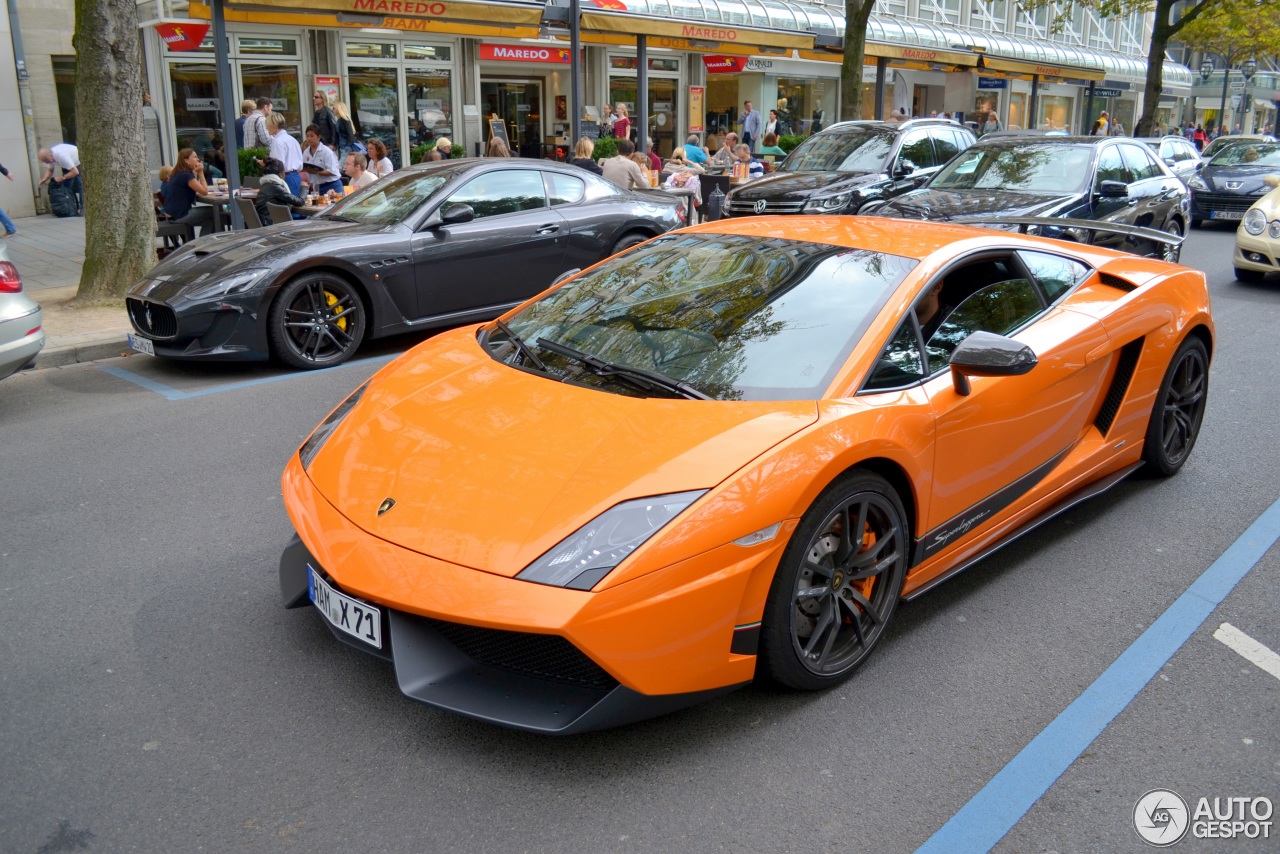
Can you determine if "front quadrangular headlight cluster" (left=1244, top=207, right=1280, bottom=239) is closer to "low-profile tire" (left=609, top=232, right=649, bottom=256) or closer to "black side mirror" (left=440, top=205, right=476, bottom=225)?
"low-profile tire" (left=609, top=232, right=649, bottom=256)

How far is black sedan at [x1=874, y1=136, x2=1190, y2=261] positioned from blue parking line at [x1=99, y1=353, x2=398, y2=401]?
5219mm

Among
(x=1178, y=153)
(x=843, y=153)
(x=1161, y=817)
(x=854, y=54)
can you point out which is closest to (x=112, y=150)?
(x=843, y=153)

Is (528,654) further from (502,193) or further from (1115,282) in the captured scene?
(502,193)

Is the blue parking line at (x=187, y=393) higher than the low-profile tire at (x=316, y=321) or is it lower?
lower

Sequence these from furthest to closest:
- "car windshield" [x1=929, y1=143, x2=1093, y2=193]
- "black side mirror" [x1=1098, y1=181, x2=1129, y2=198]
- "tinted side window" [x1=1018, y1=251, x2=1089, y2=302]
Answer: "car windshield" [x1=929, y1=143, x2=1093, y2=193] < "black side mirror" [x1=1098, y1=181, x2=1129, y2=198] < "tinted side window" [x1=1018, y1=251, x2=1089, y2=302]

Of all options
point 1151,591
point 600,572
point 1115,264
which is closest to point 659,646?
point 600,572

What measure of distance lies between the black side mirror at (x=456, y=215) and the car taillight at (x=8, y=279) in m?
2.95

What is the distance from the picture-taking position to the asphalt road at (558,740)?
9.07ft

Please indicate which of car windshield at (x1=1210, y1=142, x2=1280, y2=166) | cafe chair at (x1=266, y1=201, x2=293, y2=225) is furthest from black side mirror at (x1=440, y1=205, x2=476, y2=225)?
car windshield at (x1=1210, y1=142, x2=1280, y2=166)

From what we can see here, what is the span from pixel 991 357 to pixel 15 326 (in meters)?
5.93

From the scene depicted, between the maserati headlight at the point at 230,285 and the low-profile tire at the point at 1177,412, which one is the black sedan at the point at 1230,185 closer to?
the low-profile tire at the point at 1177,412

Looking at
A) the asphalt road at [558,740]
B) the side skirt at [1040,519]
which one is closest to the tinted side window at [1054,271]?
the side skirt at [1040,519]

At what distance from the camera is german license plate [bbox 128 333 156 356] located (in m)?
7.53

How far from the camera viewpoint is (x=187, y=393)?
23.5ft
